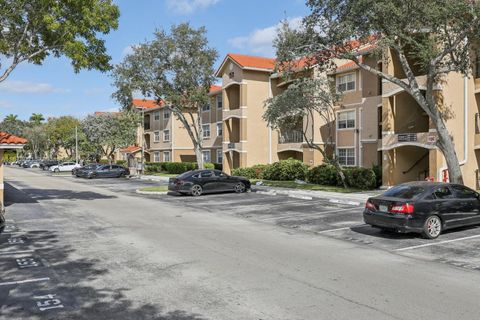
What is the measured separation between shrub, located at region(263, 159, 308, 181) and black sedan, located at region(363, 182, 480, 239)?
19734mm

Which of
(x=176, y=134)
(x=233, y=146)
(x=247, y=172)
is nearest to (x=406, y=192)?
(x=247, y=172)

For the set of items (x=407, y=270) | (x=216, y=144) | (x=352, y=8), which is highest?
(x=352, y=8)

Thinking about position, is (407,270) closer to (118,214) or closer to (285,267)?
(285,267)

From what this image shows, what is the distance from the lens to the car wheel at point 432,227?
12.2m

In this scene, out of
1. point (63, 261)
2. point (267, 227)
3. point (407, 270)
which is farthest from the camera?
point (267, 227)

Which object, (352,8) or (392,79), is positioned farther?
(392,79)

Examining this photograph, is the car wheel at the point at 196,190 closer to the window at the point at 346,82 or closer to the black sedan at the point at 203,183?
the black sedan at the point at 203,183

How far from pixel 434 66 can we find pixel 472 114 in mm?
7655

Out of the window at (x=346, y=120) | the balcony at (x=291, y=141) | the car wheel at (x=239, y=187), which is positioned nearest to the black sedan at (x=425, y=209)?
the car wheel at (x=239, y=187)

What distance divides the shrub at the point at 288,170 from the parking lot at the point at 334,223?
8.55 meters

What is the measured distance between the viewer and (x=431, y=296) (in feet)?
23.6

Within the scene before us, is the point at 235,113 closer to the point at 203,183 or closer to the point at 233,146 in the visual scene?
the point at 233,146

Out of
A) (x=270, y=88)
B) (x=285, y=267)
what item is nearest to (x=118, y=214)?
(x=285, y=267)

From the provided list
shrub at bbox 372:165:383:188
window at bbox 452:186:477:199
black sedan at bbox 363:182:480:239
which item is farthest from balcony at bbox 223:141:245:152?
black sedan at bbox 363:182:480:239
